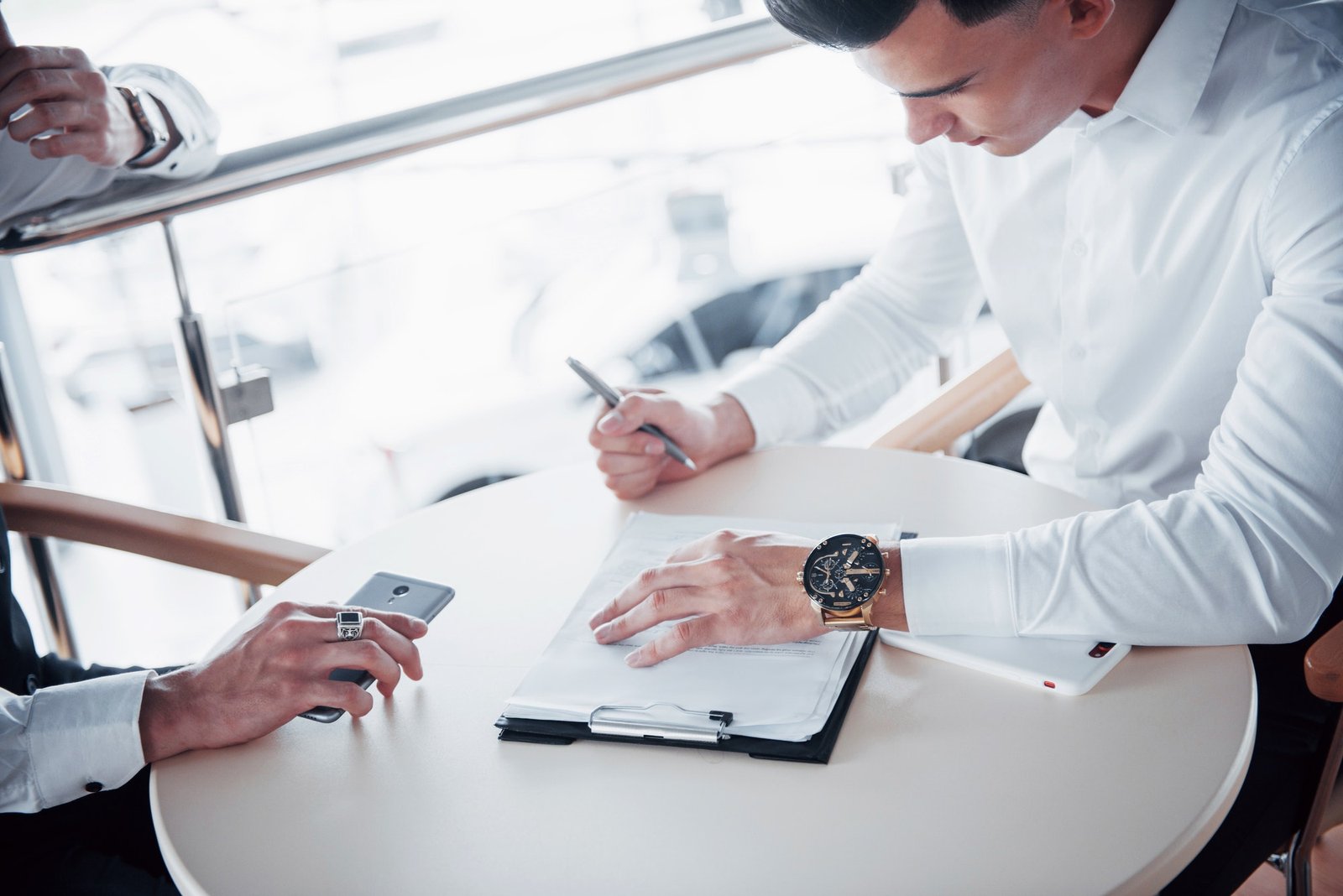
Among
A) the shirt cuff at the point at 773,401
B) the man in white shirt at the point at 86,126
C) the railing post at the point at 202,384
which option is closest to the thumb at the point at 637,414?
the shirt cuff at the point at 773,401

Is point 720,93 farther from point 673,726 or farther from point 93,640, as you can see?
point 673,726

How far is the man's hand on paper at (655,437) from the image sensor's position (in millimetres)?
1387

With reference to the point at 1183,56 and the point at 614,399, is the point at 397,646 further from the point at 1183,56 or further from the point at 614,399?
the point at 1183,56

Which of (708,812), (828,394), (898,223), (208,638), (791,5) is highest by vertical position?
(791,5)

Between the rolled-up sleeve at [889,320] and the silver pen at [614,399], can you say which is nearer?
the silver pen at [614,399]

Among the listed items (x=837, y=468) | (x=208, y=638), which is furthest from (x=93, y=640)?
(x=837, y=468)

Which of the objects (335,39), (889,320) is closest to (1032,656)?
(889,320)

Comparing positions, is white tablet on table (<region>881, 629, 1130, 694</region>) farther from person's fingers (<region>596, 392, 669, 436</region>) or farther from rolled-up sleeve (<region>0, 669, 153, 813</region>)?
rolled-up sleeve (<region>0, 669, 153, 813</region>)

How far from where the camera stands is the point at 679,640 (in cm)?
102

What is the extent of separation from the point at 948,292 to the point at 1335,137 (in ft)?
2.16

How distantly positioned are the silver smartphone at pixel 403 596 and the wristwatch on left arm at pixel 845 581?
15.5 inches

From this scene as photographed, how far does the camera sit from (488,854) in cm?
84

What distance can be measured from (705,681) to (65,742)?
58 centimetres

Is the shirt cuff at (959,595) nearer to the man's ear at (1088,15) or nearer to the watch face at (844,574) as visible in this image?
the watch face at (844,574)
